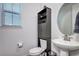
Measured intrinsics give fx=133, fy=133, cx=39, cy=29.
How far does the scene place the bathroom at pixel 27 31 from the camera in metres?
1.63

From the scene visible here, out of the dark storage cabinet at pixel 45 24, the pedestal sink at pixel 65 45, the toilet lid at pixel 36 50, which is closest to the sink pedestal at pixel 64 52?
the pedestal sink at pixel 65 45

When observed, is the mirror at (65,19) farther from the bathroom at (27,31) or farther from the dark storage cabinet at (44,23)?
the dark storage cabinet at (44,23)

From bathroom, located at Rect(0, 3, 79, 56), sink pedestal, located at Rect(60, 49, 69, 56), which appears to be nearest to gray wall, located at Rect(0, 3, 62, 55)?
bathroom, located at Rect(0, 3, 79, 56)

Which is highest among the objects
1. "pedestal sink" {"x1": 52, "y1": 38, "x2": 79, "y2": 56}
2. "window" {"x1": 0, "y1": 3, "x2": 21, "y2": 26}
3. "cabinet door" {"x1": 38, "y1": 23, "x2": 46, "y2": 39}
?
"window" {"x1": 0, "y1": 3, "x2": 21, "y2": 26}

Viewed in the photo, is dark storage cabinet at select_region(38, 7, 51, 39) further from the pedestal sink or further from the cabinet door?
the pedestal sink

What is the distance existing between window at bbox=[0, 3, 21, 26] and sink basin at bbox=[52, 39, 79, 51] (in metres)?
0.52

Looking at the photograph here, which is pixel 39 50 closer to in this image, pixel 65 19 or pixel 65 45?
pixel 65 45

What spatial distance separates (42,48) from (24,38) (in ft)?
0.84

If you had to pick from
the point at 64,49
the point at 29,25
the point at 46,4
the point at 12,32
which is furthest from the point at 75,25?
the point at 12,32

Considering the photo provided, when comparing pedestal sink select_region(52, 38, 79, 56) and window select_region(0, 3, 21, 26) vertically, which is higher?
window select_region(0, 3, 21, 26)

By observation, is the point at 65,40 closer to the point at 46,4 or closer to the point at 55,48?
the point at 55,48

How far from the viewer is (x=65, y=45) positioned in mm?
1577

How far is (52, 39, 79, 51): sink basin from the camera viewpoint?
1575mm

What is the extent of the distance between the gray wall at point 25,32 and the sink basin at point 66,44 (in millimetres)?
72
